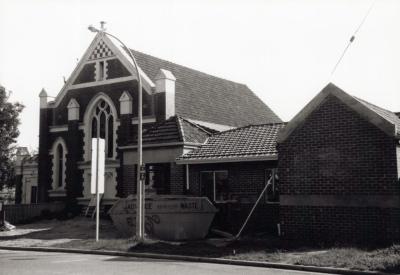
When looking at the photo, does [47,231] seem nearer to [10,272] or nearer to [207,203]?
[207,203]

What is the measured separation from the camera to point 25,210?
28.3 meters

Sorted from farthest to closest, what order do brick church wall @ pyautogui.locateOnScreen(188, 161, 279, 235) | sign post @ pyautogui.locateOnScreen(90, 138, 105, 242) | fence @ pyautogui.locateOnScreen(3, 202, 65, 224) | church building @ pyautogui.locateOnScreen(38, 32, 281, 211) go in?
1. fence @ pyautogui.locateOnScreen(3, 202, 65, 224)
2. church building @ pyautogui.locateOnScreen(38, 32, 281, 211)
3. brick church wall @ pyautogui.locateOnScreen(188, 161, 279, 235)
4. sign post @ pyautogui.locateOnScreen(90, 138, 105, 242)

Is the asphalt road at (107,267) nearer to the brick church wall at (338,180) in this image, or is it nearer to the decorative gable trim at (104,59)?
the brick church wall at (338,180)

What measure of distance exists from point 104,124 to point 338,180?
17.2m

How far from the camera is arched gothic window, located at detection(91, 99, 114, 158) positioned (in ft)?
96.9

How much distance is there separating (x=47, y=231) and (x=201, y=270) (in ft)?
41.8

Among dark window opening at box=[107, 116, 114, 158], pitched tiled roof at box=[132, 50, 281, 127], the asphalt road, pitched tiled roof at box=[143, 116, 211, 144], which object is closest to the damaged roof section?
pitched tiled roof at box=[143, 116, 211, 144]

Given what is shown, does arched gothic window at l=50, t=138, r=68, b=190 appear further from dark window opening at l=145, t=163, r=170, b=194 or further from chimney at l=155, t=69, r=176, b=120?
dark window opening at l=145, t=163, r=170, b=194

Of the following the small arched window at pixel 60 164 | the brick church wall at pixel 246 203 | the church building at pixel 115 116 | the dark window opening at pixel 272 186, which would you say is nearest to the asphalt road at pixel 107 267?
the brick church wall at pixel 246 203

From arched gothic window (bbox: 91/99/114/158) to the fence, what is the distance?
4.44 m

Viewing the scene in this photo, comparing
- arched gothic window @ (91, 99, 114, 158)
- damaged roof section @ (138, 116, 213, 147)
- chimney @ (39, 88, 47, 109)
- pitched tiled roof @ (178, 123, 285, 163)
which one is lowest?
pitched tiled roof @ (178, 123, 285, 163)

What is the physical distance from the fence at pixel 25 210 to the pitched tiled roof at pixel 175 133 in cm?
863

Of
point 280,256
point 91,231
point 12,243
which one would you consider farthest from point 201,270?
point 91,231

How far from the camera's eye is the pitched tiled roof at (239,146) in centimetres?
2030
